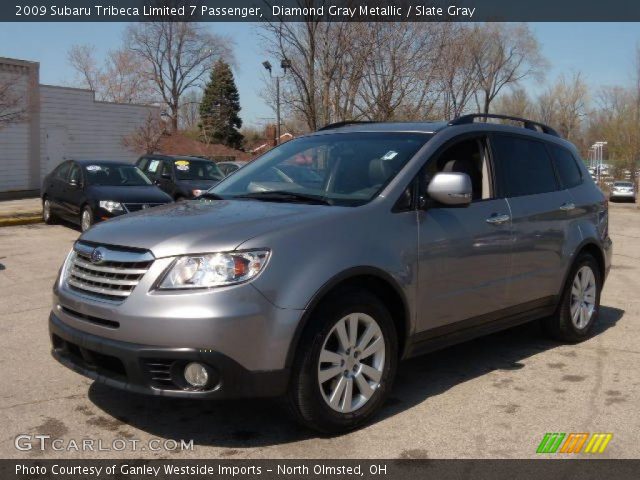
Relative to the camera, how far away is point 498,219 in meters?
5.01

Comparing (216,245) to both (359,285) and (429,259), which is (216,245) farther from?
(429,259)

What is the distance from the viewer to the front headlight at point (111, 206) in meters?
12.5

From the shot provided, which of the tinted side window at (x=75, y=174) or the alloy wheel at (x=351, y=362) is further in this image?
the tinted side window at (x=75, y=174)

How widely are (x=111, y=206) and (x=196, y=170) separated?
14.2ft

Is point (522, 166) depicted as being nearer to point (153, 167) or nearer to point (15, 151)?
point (153, 167)

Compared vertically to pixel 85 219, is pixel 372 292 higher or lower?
higher

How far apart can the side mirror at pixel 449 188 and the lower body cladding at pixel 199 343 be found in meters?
1.34

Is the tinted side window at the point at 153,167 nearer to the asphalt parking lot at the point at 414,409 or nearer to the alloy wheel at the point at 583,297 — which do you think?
the asphalt parking lot at the point at 414,409

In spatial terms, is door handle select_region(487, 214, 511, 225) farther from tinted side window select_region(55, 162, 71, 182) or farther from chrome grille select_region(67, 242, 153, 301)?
tinted side window select_region(55, 162, 71, 182)

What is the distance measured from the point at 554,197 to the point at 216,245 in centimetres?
327

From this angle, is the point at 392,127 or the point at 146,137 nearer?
the point at 392,127

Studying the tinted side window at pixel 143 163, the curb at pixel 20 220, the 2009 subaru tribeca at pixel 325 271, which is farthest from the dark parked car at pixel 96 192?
the 2009 subaru tribeca at pixel 325 271

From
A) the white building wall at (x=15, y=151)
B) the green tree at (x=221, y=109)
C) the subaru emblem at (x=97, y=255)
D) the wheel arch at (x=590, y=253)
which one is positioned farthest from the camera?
the green tree at (x=221, y=109)

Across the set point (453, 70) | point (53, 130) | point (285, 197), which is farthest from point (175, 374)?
point (53, 130)
